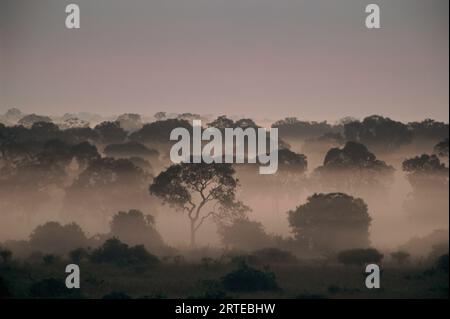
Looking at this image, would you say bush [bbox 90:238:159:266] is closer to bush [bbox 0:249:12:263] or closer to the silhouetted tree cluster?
bush [bbox 0:249:12:263]

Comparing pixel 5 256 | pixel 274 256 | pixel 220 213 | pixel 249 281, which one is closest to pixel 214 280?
pixel 249 281

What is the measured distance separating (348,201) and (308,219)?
16.1 feet

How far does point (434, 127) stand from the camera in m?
106

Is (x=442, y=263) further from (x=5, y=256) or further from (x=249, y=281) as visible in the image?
(x=5, y=256)

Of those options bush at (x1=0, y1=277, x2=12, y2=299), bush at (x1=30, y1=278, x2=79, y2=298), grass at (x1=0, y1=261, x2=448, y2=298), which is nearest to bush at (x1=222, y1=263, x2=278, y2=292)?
grass at (x1=0, y1=261, x2=448, y2=298)

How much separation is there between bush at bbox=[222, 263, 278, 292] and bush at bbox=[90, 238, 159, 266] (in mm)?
12166

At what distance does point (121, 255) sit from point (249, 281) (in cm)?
1645

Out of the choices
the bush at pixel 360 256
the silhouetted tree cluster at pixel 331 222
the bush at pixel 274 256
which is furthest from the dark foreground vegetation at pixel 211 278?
the silhouetted tree cluster at pixel 331 222

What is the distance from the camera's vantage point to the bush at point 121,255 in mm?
68625

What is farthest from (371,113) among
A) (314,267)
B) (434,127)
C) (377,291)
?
(377,291)

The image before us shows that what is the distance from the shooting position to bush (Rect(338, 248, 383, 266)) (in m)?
67.2
